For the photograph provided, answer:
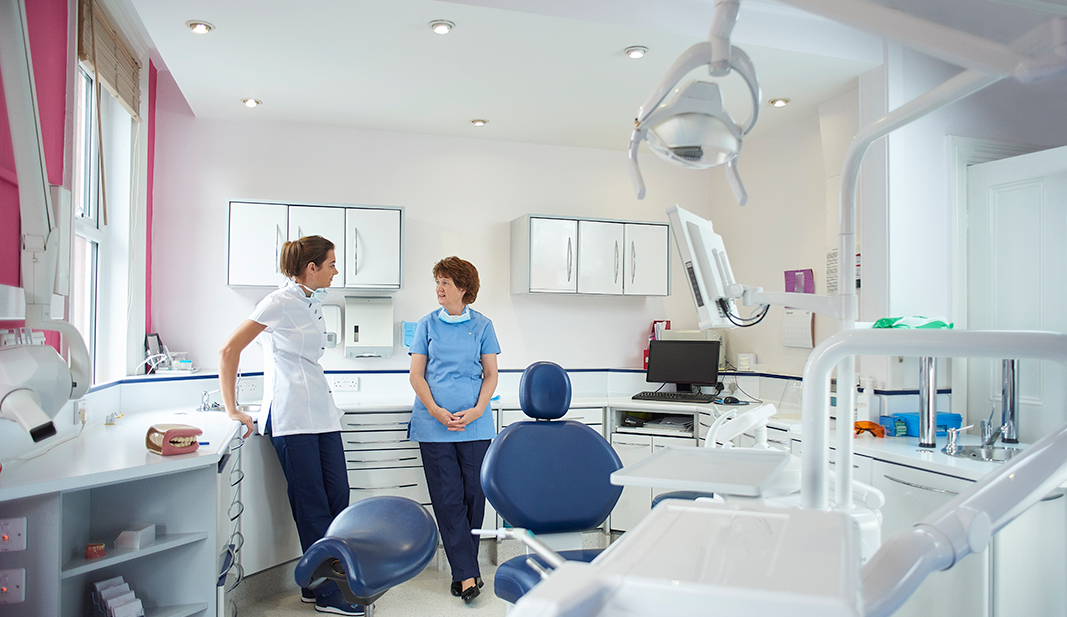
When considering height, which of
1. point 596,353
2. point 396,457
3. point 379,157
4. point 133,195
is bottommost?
point 396,457

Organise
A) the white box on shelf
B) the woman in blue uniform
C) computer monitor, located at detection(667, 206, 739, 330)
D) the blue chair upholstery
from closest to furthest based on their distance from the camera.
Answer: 1. the blue chair upholstery
2. computer monitor, located at detection(667, 206, 739, 330)
3. the white box on shelf
4. the woman in blue uniform

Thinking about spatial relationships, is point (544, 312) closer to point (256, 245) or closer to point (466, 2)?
point (256, 245)

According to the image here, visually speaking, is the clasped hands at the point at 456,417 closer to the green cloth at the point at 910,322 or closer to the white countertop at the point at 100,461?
the white countertop at the point at 100,461

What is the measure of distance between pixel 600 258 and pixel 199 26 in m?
2.59

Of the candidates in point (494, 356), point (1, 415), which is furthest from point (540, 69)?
point (1, 415)

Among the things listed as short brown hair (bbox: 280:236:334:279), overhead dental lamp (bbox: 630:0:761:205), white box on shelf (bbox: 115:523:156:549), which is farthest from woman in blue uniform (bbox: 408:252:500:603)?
overhead dental lamp (bbox: 630:0:761:205)

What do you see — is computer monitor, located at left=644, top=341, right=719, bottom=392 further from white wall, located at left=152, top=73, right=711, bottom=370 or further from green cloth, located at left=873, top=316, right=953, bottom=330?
green cloth, located at left=873, top=316, right=953, bottom=330

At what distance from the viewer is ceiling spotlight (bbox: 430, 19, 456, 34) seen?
2.97 metres

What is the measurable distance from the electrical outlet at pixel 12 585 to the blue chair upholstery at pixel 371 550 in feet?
3.24

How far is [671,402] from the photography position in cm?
425

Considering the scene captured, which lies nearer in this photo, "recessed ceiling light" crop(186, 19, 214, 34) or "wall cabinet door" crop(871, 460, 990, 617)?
"wall cabinet door" crop(871, 460, 990, 617)

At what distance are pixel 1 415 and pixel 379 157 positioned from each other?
348cm

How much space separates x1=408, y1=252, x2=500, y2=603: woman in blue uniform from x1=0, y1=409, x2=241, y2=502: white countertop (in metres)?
0.92

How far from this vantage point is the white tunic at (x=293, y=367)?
10.4 feet
